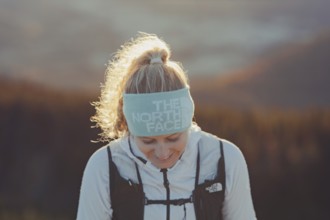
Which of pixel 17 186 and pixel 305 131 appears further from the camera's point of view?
pixel 17 186

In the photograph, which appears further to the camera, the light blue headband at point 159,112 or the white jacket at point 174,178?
the white jacket at point 174,178

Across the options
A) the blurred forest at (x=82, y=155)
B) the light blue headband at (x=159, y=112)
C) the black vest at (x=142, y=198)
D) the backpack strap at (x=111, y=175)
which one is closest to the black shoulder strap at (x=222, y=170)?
the black vest at (x=142, y=198)

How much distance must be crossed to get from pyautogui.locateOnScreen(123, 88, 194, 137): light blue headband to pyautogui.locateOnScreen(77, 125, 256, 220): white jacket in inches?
6.7

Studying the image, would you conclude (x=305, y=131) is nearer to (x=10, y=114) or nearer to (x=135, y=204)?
(x=10, y=114)

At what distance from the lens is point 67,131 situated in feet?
29.1

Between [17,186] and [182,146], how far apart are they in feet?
19.8

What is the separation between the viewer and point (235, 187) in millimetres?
3271

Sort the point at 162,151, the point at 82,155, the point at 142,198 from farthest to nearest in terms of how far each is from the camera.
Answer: the point at 82,155 → the point at 142,198 → the point at 162,151

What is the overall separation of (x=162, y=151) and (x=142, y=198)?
272mm

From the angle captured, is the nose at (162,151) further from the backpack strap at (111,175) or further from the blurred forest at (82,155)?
the blurred forest at (82,155)

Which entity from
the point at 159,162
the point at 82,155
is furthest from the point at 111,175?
the point at 82,155

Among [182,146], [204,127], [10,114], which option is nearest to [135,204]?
[182,146]

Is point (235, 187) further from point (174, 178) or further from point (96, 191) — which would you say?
point (96, 191)

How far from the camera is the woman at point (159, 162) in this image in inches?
121
